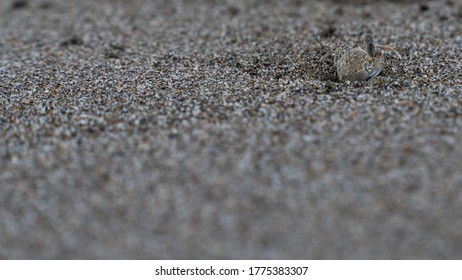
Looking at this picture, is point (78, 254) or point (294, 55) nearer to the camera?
point (78, 254)

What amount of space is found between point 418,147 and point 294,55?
2.19 meters

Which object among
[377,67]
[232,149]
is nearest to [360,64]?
[377,67]

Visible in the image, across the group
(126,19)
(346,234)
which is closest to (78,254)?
(346,234)

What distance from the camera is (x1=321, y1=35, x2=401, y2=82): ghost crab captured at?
4.99 meters

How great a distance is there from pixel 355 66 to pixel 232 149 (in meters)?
1.74

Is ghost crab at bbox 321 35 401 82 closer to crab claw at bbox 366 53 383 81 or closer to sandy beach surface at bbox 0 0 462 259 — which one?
crab claw at bbox 366 53 383 81

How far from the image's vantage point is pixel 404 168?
3748mm

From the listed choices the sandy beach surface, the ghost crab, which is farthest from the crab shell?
the sandy beach surface

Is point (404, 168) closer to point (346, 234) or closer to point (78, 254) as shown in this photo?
point (346, 234)

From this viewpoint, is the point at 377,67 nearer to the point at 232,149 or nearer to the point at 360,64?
the point at 360,64

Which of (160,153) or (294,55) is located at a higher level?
(294,55)

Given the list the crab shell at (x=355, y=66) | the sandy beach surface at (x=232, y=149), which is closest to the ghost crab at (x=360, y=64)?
the crab shell at (x=355, y=66)

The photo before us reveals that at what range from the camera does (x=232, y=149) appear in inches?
159

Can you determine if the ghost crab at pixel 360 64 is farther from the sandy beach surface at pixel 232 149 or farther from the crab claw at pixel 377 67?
the sandy beach surface at pixel 232 149
